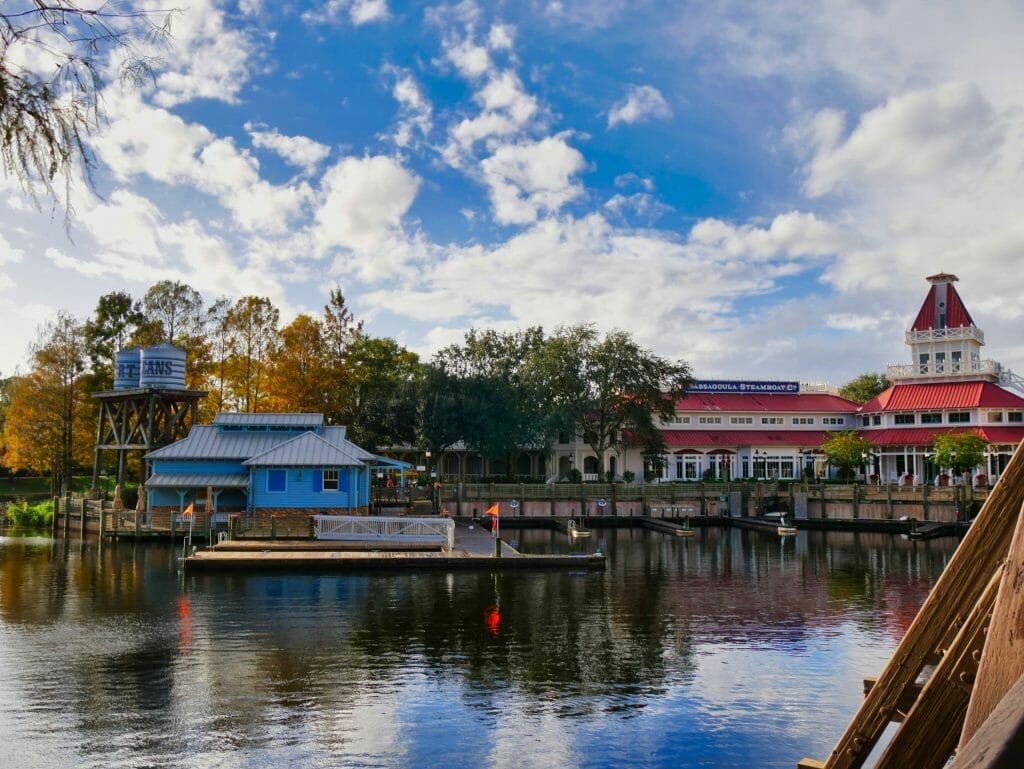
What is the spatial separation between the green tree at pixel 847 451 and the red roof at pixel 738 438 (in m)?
4.77

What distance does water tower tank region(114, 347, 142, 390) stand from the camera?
48812 mm

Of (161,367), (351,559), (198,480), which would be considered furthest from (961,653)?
(161,367)

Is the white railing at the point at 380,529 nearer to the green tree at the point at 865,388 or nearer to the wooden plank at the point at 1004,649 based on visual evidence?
the wooden plank at the point at 1004,649

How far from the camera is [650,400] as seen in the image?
64.1 meters

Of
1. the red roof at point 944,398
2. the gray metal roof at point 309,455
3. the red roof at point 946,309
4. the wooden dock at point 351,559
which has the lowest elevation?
the wooden dock at point 351,559

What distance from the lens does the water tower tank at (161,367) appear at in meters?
47.2

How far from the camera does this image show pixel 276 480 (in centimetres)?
3956

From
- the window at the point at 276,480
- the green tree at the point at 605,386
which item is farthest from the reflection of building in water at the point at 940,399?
the window at the point at 276,480

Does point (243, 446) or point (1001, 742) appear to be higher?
point (243, 446)

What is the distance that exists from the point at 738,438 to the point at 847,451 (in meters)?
11.2

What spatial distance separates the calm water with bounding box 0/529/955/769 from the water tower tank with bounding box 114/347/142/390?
1924 cm

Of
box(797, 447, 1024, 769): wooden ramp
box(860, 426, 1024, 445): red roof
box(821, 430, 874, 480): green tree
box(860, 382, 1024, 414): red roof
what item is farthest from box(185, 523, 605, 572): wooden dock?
box(860, 382, 1024, 414): red roof

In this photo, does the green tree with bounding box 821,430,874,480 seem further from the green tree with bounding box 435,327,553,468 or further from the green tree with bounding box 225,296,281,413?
the green tree with bounding box 225,296,281,413

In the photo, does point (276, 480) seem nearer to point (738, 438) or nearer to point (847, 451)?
point (847, 451)
